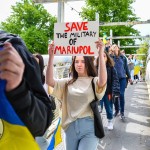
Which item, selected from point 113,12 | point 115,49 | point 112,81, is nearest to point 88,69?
Result: point 112,81

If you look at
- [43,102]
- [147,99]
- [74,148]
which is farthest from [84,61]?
[147,99]

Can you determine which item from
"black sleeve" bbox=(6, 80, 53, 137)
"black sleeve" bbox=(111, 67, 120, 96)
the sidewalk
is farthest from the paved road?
"black sleeve" bbox=(6, 80, 53, 137)

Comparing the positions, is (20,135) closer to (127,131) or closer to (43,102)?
(43,102)

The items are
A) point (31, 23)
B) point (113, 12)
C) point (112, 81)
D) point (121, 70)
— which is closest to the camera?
point (112, 81)

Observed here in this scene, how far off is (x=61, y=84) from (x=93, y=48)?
506 millimetres

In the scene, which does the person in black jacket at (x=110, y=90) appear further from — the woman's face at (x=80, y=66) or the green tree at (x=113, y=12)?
the green tree at (x=113, y=12)

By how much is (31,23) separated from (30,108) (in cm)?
5037

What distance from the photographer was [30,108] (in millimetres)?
1148

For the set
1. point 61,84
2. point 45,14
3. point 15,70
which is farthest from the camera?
point 45,14

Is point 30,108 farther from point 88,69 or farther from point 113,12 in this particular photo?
point 113,12

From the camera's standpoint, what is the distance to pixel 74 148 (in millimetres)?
3104

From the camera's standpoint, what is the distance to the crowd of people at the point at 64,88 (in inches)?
42.4

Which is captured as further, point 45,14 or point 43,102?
point 45,14

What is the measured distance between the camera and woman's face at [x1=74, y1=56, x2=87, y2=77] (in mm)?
3396
